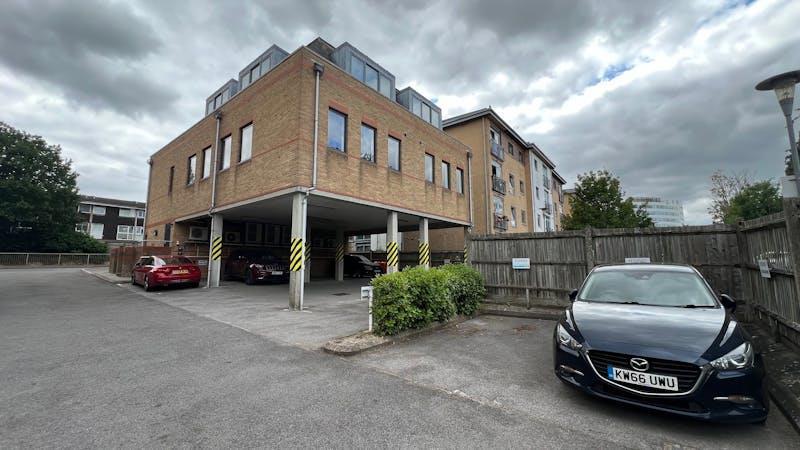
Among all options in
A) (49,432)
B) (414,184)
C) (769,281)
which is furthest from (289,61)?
(769,281)

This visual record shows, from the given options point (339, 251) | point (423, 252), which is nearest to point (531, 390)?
point (423, 252)

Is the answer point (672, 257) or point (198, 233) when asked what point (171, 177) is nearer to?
point (198, 233)

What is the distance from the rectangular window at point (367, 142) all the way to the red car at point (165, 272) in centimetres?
869

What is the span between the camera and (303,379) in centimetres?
413

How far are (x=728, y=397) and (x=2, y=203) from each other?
42.2m

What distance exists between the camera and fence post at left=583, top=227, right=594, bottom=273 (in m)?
8.45

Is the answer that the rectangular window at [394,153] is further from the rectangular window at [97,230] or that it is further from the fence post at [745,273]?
the rectangular window at [97,230]

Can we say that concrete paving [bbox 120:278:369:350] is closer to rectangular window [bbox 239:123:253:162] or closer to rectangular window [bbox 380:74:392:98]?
rectangular window [bbox 239:123:253:162]

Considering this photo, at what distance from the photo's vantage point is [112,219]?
44.8 metres

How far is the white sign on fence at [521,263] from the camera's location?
924 centimetres

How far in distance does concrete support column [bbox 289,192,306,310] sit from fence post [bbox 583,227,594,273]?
298 inches

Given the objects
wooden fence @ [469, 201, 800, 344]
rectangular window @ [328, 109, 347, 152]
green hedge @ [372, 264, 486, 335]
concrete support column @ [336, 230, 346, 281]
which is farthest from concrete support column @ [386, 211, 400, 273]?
concrete support column @ [336, 230, 346, 281]

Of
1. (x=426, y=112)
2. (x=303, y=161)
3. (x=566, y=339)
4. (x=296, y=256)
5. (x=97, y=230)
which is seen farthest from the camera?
(x=97, y=230)

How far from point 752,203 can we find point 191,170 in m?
38.8
